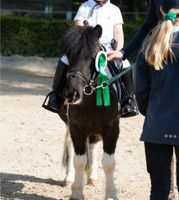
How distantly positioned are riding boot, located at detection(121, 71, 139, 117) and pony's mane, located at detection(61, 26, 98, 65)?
2.73 feet

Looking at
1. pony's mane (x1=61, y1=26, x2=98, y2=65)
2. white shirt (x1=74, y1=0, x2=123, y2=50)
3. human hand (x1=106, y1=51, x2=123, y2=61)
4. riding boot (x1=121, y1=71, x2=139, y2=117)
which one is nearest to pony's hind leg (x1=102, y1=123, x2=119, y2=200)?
riding boot (x1=121, y1=71, x2=139, y2=117)

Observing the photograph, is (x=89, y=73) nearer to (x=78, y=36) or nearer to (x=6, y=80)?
(x=78, y=36)

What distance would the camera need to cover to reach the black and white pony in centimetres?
515

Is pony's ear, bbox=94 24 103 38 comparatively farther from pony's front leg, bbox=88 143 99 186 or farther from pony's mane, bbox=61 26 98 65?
pony's front leg, bbox=88 143 99 186

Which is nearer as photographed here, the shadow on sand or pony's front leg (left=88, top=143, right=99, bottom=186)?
the shadow on sand

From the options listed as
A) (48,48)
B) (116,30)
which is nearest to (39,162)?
(116,30)

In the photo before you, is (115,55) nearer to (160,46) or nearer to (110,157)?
(110,157)

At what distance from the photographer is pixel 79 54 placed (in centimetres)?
522

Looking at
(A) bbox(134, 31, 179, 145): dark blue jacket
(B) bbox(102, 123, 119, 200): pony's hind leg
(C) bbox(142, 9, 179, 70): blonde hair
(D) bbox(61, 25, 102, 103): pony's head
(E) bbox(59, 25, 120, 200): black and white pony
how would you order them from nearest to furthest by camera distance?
(C) bbox(142, 9, 179, 70): blonde hair
(A) bbox(134, 31, 179, 145): dark blue jacket
(D) bbox(61, 25, 102, 103): pony's head
(E) bbox(59, 25, 120, 200): black and white pony
(B) bbox(102, 123, 119, 200): pony's hind leg

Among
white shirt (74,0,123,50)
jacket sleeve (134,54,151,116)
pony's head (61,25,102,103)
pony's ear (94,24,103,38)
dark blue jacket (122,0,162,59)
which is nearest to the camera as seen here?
jacket sleeve (134,54,151,116)

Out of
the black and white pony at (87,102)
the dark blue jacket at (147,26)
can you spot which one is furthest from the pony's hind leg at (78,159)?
the dark blue jacket at (147,26)

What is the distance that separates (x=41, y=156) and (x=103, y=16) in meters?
2.34

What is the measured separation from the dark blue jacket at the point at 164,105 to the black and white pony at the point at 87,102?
1104 mm

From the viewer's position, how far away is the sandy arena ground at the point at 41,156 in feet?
20.7
